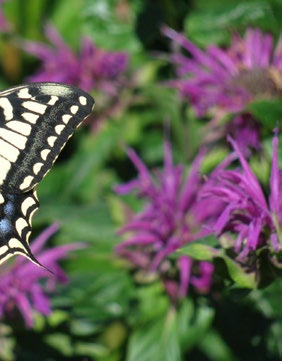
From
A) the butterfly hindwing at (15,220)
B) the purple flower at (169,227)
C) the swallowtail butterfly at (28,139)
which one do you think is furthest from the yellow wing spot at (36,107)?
the purple flower at (169,227)

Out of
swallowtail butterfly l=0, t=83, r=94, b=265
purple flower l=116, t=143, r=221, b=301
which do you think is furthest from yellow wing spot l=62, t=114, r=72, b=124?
purple flower l=116, t=143, r=221, b=301

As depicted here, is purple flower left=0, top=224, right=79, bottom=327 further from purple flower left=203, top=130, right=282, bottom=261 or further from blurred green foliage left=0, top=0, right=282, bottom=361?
purple flower left=203, top=130, right=282, bottom=261

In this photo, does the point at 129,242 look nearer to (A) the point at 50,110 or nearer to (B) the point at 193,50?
(A) the point at 50,110

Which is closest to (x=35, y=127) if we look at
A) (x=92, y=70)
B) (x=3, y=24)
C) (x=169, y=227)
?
(x=169, y=227)

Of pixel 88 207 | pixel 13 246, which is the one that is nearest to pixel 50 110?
pixel 13 246

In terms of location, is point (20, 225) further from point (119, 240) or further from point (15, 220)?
point (119, 240)
